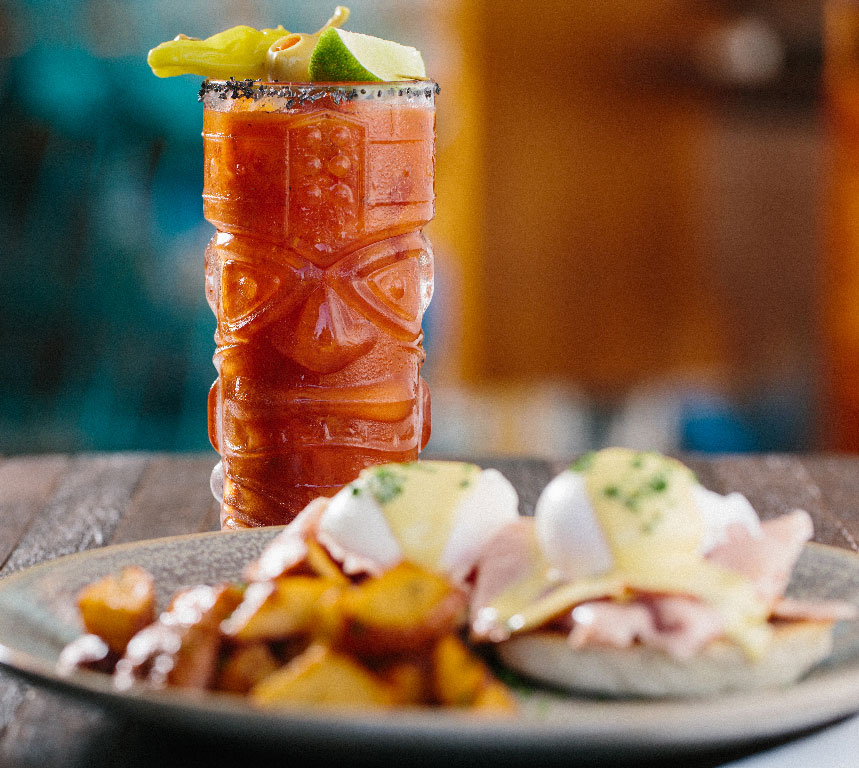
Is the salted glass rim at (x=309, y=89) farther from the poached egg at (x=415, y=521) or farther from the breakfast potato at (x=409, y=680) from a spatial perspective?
the breakfast potato at (x=409, y=680)

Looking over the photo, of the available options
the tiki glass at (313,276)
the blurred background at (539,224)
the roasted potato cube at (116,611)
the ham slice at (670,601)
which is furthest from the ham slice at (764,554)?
the blurred background at (539,224)

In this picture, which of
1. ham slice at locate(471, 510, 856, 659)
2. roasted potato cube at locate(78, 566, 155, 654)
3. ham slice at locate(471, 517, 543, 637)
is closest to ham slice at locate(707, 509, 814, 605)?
ham slice at locate(471, 510, 856, 659)

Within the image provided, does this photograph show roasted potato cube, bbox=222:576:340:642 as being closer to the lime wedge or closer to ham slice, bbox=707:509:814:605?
ham slice, bbox=707:509:814:605

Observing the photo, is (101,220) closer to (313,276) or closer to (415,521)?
(313,276)

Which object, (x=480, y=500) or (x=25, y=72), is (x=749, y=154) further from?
(x=480, y=500)

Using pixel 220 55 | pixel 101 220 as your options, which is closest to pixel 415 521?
pixel 220 55

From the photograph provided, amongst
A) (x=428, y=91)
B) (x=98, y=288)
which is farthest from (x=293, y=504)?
(x=98, y=288)
